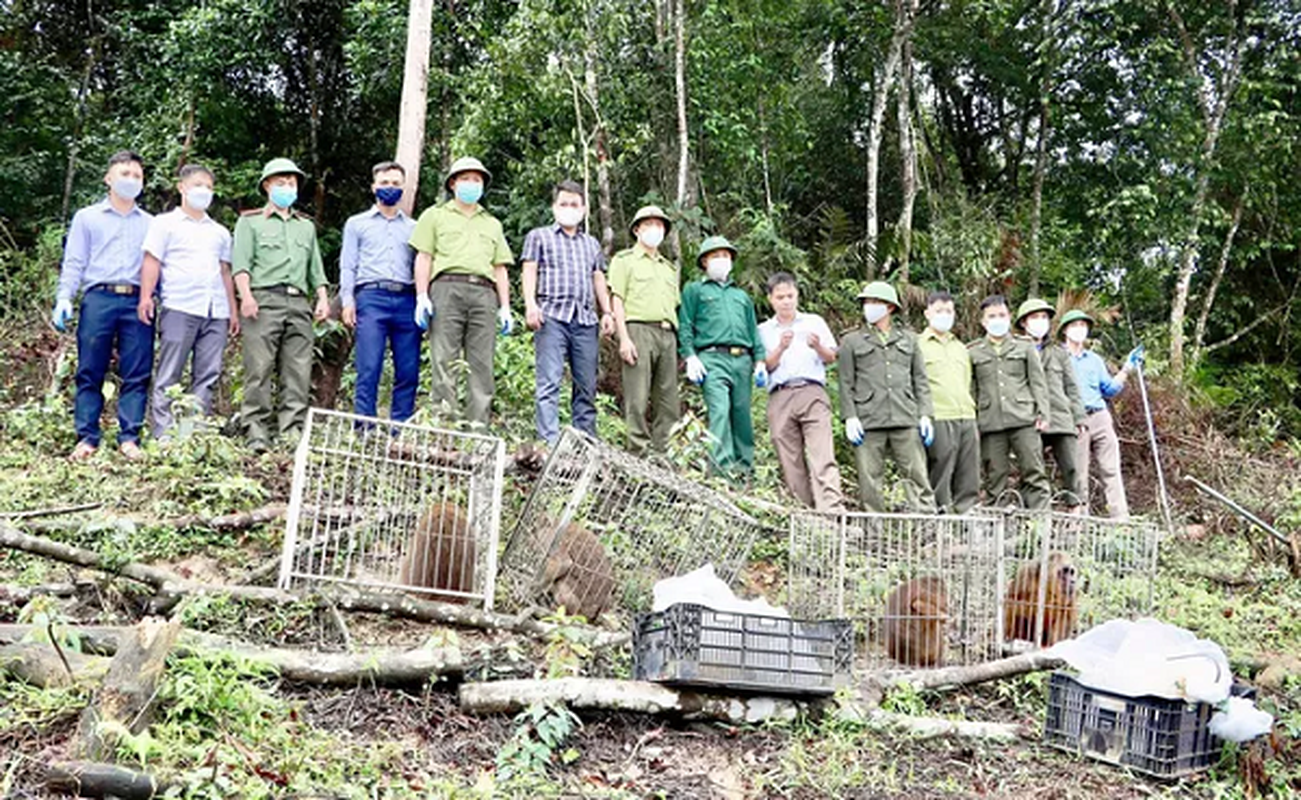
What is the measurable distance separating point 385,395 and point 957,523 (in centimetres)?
567

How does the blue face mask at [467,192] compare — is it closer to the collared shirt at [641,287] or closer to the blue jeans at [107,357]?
the collared shirt at [641,287]

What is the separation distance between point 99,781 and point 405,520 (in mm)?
2511

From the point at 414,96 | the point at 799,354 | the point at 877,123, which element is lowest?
the point at 799,354

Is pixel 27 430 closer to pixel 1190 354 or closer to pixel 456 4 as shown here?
pixel 456 4

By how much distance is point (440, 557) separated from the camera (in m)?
5.38

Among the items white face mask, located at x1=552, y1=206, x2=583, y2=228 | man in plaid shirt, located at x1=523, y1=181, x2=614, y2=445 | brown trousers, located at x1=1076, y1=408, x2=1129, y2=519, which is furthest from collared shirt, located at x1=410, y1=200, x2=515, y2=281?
brown trousers, located at x1=1076, y1=408, x2=1129, y2=519

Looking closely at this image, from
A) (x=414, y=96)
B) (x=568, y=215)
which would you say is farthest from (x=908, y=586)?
(x=414, y=96)

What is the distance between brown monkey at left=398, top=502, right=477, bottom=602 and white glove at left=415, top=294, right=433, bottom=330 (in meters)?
2.28

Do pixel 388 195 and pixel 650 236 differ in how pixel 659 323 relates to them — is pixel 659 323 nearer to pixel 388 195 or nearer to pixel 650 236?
pixel 650 236

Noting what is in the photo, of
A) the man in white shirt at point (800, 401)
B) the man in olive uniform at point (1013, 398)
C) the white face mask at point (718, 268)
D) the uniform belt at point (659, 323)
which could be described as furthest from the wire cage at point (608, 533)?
the man in olive uniform at point (1013, 398)

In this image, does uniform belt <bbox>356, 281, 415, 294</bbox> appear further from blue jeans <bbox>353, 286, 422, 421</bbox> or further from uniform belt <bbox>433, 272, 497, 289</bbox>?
uniform belt <bbox>433, 272, 497, 289</bbox>

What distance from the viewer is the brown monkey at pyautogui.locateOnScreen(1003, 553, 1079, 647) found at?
19.1 feet

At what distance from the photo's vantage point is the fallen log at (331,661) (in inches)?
169

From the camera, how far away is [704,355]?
799 centimetres
